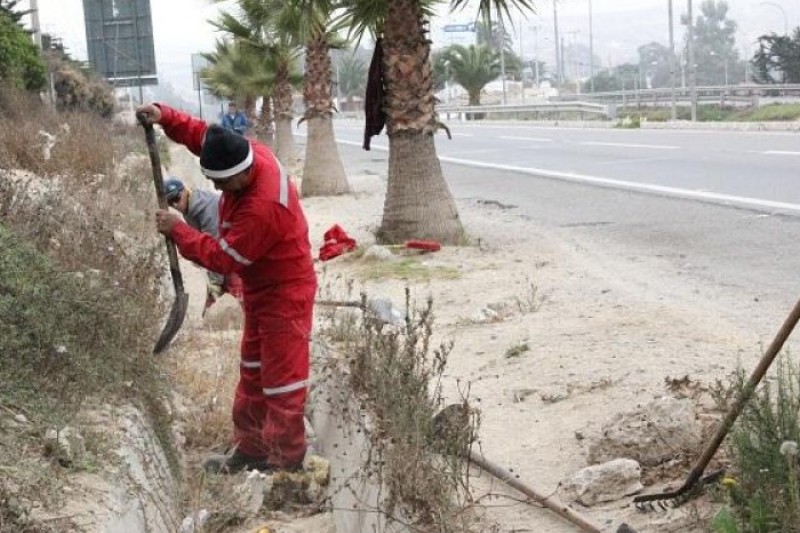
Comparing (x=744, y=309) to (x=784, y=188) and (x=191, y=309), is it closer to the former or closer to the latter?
(x=191, y=309)

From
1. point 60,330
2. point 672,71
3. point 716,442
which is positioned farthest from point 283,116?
point 716,442

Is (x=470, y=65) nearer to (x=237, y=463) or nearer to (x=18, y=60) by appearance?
(x=18, y=60)

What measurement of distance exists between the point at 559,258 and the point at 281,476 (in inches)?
243

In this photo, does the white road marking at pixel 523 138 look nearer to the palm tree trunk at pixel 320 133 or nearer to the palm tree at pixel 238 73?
the palm tree at pixel 238 73

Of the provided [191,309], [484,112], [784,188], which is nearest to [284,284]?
[191,309]

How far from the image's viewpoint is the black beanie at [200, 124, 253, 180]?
5332 mm

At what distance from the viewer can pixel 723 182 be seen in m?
16.8

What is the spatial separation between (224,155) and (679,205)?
10441mm

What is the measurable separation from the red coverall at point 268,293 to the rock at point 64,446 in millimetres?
1310

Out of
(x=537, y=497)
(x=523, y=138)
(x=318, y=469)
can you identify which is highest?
(x=523, y=138)

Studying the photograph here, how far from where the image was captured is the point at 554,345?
7.35 metres

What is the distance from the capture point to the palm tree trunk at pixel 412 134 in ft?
40.5

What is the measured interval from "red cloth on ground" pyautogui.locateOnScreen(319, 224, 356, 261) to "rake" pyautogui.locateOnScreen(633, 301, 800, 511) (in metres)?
8.15

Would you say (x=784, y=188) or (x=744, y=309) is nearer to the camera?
(x=744, y=309)
